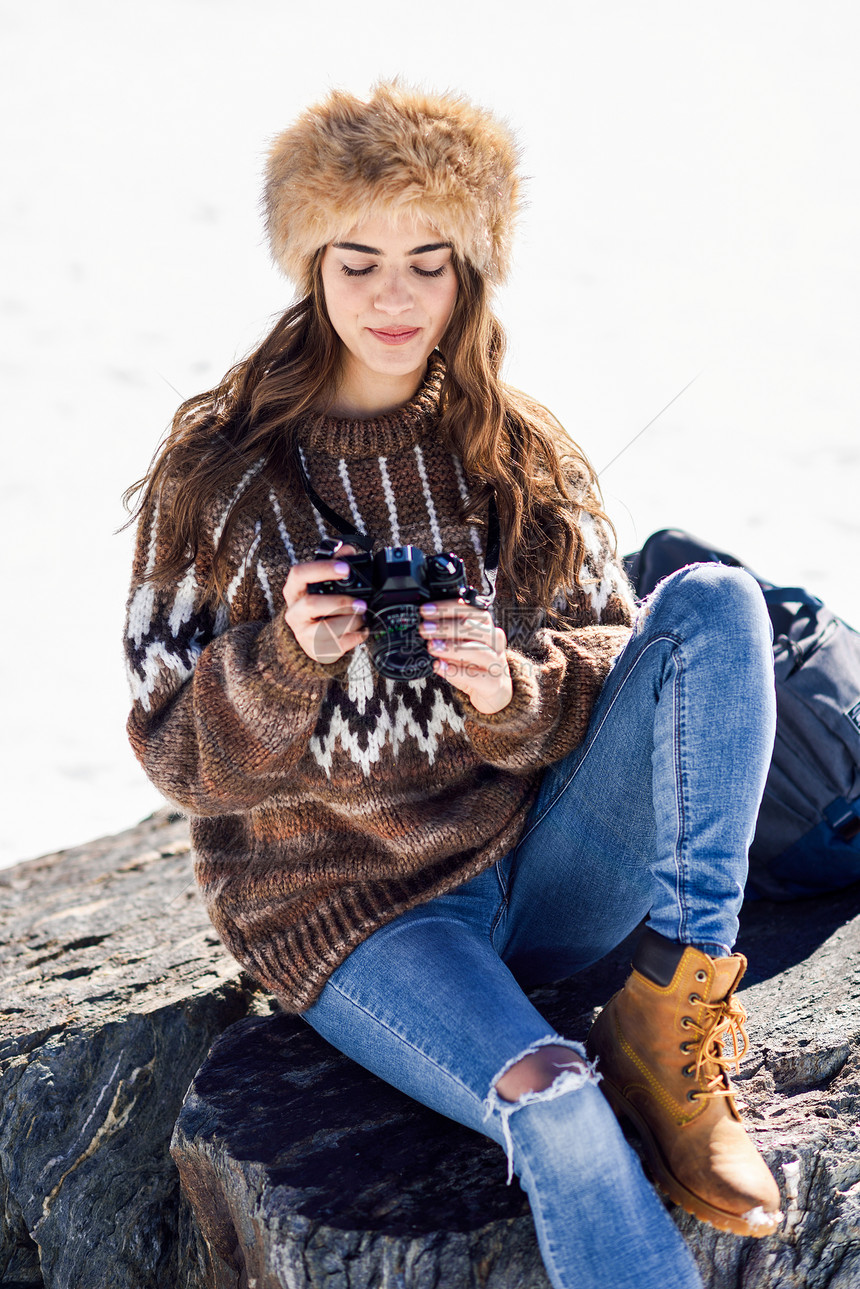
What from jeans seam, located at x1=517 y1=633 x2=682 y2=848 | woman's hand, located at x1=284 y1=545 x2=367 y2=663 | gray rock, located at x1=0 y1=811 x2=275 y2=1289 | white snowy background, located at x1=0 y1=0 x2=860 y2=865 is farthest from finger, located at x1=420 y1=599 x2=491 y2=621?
white snowy background, located at x1=0 y1=0 x2=860 y2=865

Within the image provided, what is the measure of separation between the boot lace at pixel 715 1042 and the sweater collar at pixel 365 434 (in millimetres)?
1112

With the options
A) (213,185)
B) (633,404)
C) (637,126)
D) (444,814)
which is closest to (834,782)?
(444,814)

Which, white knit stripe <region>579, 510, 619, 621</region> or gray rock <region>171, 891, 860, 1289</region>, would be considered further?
white knit stripe <region>579, 510, 619, 621</region>

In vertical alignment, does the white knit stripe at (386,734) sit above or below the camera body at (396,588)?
below

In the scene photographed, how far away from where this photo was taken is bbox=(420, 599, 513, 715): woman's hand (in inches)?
62.9

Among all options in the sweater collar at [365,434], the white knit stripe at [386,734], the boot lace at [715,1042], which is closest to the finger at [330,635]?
the white knit stripe at [386,734]

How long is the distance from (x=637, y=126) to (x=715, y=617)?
5560 mm

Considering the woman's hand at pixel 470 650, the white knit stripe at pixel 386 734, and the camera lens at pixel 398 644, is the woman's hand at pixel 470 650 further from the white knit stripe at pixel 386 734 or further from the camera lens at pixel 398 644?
the white knit stripe at pixel 386 734

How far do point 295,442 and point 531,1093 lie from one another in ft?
3.93

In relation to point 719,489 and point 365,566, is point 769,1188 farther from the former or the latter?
point 719,489

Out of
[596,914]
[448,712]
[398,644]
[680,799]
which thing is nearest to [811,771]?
[596,914]

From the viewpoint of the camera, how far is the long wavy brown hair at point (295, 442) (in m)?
1.89

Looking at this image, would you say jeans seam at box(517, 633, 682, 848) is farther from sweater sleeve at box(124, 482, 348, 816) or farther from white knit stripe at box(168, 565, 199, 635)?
white knit stripe at box(168, 565, 199, 635)

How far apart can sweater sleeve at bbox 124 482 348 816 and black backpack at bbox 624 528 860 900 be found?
3.59 ft
